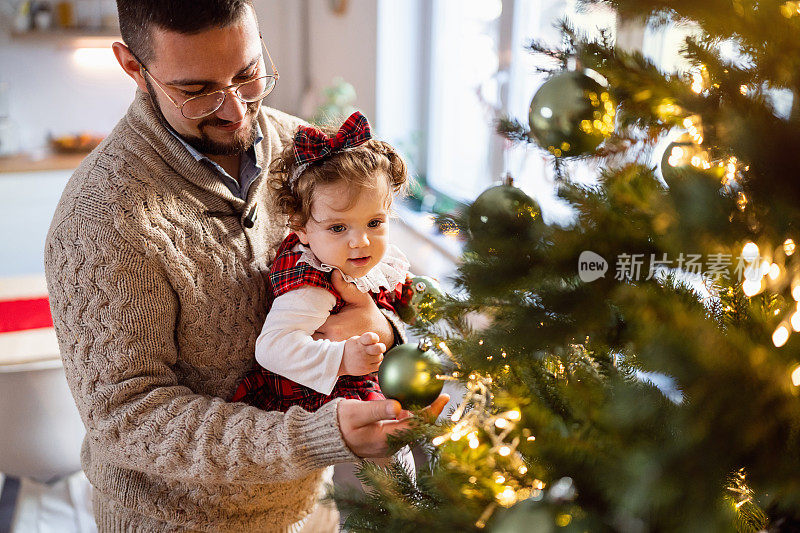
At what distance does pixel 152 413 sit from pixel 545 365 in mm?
515

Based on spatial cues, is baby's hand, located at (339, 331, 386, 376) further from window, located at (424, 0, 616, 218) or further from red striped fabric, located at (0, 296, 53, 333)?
red striped fabric, located at (0, 296, 53, 333)

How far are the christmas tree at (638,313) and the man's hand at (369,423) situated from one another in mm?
86

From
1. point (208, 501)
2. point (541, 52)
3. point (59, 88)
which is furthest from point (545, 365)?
point (59, 88)

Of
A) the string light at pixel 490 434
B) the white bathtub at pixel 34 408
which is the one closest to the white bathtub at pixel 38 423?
the white bathtub at pixel 34 408

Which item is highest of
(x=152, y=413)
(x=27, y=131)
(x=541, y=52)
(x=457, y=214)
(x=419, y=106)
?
(x=541, y=52)

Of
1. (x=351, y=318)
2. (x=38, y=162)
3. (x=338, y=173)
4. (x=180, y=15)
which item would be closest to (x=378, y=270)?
(x=351, y=318)

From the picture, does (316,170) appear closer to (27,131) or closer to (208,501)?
(208,501)

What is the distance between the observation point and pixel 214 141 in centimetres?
101

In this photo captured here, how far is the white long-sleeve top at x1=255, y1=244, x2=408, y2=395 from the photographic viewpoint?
94cm

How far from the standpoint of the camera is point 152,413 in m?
0.87

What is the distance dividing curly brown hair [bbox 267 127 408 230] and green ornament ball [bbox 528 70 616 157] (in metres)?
0.36

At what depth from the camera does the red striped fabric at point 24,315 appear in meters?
1.97

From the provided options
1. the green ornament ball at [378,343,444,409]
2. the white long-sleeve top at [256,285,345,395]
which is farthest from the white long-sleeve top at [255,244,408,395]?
the green ornament ball at [378,343,444,409]

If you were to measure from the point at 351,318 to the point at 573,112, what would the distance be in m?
0.53
